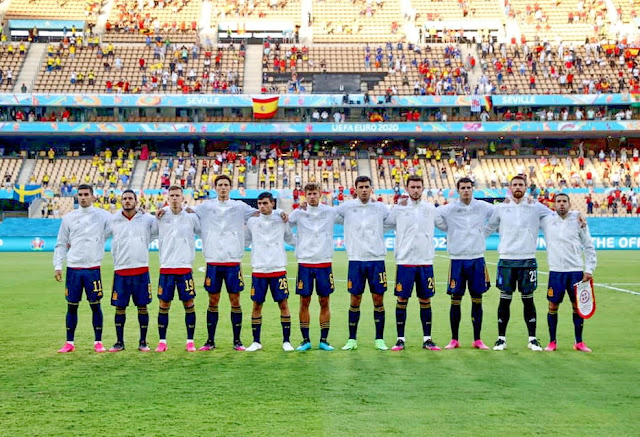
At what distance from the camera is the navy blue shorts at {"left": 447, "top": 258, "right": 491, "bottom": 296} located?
414 inches

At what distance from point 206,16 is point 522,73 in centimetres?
2732

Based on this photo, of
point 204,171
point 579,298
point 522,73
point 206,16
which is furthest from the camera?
point 206,16

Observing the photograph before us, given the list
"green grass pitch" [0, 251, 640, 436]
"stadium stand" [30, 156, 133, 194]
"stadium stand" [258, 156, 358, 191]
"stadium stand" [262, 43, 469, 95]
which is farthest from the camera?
"stadium stand" [262, 43, 469, 95]

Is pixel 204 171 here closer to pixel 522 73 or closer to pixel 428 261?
pixel 522 73

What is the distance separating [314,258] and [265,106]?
47.9 m

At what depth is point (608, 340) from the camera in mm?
Result: 11391

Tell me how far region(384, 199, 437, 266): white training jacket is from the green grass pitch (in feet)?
3.99

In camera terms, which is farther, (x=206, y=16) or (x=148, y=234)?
(x=206, y=16)

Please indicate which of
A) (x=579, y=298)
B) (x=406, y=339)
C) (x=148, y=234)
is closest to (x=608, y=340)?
(x=579, y=298)

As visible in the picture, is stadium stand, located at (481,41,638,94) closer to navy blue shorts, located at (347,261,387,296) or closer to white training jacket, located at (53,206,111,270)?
A: navy blue shorts, located at (347,261,387,296)

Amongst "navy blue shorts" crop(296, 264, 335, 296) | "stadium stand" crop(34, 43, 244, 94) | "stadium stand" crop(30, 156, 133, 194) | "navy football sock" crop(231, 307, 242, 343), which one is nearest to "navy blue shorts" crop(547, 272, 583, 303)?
"navy blue shorts" crop(296, 264, 335, 296)

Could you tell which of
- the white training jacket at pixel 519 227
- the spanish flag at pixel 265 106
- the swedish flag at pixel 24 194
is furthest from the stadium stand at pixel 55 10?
the white training jacket at pixel 519 227

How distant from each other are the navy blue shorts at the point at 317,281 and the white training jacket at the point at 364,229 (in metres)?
0.41

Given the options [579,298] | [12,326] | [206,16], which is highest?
[206,16]
